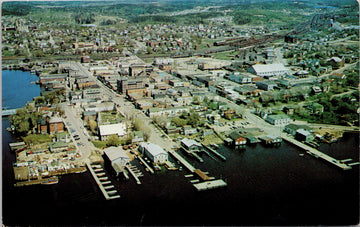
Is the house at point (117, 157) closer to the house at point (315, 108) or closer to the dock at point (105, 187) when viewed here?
the dock at point (105, 187)

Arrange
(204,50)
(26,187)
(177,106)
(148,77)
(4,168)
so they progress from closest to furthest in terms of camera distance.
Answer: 1. (26,187)
2. (4,168)
3. (177,106)
4. (148,77)
5. (204,50)

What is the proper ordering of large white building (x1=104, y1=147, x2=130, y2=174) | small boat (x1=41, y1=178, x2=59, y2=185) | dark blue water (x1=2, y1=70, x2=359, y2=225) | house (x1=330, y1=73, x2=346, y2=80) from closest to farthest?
dark blue water (x1=2, y1=70, x2=359, y2=225), small boat (x1=41, y1=178, x2=59, y2=185), large white building (x1=104, y1=147, x2=130, y2=174), house (x1=330, y1=73, x2=346, y2=80)

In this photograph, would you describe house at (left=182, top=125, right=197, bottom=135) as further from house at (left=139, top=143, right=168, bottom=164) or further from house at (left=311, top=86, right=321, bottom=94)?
house at (left=311, top=86, right=321, bottom=94)

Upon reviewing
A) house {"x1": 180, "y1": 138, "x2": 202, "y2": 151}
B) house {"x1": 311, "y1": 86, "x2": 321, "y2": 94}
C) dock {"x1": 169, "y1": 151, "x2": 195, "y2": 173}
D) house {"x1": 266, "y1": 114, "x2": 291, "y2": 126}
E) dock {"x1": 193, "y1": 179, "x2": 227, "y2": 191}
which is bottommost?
dock {"x1": 193, "y1": 179, "x2": 227, "y2": 191}

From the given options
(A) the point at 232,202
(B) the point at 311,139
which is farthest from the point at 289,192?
(B) the point at 311,139

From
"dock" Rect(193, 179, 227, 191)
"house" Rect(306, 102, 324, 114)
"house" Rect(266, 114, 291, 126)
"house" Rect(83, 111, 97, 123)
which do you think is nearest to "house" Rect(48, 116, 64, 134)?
"house" Rect(83, 111, 97, 123)

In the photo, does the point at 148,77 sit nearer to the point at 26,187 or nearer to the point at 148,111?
the point at 148,111

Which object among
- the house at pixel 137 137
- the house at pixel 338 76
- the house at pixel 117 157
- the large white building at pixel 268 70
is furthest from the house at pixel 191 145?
the house at pixel 338 76
